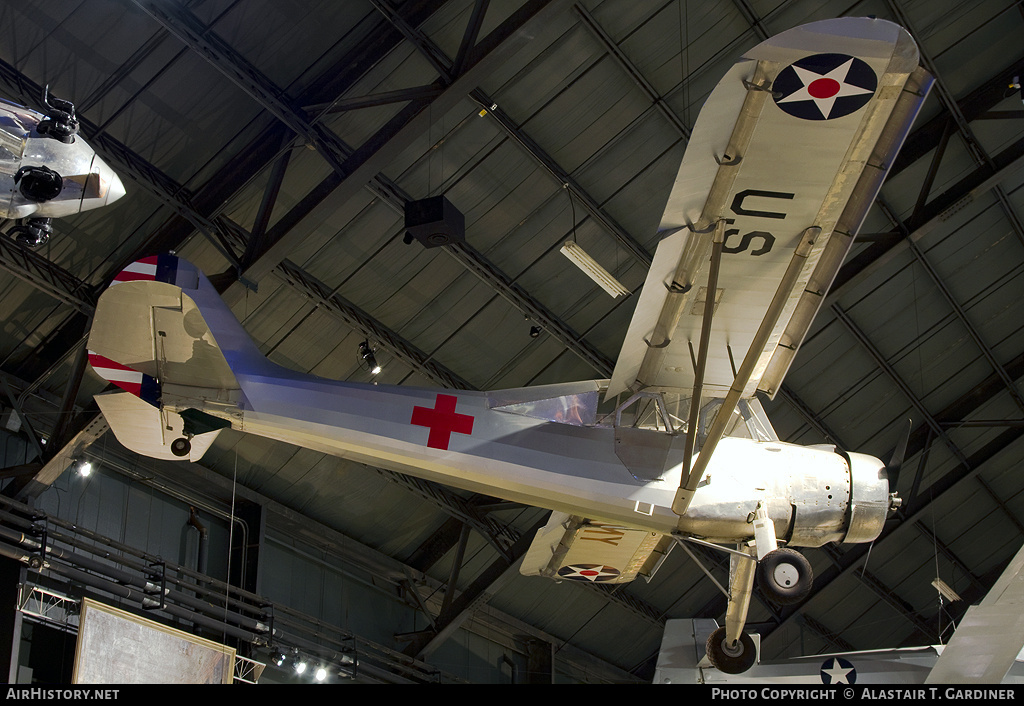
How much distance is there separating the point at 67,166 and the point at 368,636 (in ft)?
41.8

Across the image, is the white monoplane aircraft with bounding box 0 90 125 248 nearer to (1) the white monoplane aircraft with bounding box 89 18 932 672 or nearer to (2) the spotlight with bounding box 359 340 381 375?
(1) the white monoplane aircraft with bounding box 89 18 932 672

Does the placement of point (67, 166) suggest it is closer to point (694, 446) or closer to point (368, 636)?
point (694, 446)

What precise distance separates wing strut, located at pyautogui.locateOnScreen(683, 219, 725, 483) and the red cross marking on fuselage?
1865mm

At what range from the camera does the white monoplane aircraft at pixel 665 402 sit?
27.2 feet

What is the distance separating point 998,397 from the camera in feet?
73.2

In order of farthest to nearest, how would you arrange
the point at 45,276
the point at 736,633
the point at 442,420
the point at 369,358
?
the point at 369,358
the point at 45,276
the point at 736,633
the point at 442,420

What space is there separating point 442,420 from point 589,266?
20.9ft

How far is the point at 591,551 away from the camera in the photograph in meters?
11.1

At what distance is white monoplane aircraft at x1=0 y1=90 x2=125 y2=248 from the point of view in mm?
7938

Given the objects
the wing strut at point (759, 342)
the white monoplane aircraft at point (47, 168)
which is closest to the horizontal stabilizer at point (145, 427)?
the white monoplane aircraft at point (47, 168)

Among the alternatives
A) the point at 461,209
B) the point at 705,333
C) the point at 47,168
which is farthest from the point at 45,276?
the point at 705,333

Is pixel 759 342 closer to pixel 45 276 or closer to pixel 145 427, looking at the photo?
pixel 145 427
